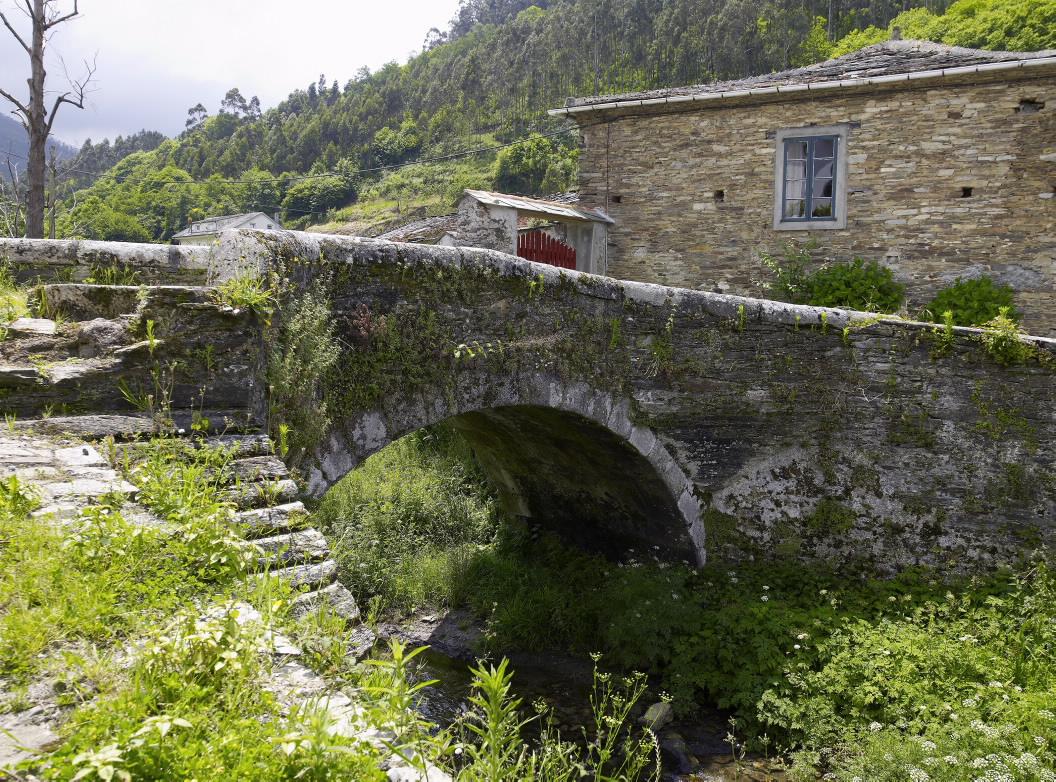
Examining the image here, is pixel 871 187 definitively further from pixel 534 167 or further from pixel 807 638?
pixel 534 167

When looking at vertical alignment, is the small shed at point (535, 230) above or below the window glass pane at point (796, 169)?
below

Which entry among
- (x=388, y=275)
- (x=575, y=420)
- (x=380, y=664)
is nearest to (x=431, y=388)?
(x=388, y=275)

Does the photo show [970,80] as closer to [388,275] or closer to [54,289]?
[388,275]

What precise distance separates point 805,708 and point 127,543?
560 cm

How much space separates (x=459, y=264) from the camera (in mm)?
5758

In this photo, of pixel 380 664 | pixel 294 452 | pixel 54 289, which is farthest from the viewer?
pixel 294 452

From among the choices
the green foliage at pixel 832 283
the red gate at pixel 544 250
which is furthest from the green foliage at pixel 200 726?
the green foliage at pixel 832 283

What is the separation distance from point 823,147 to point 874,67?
1347 millimetres

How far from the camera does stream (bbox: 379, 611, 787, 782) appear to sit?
6.27m

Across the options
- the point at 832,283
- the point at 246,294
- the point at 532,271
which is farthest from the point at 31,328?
the point at 832,283

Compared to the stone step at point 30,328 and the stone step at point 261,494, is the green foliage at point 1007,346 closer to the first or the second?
the stone step at point 261,494

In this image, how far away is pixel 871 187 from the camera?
11.5 m

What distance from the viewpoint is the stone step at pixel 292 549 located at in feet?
9.36

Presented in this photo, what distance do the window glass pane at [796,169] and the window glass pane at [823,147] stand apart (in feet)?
0.77
